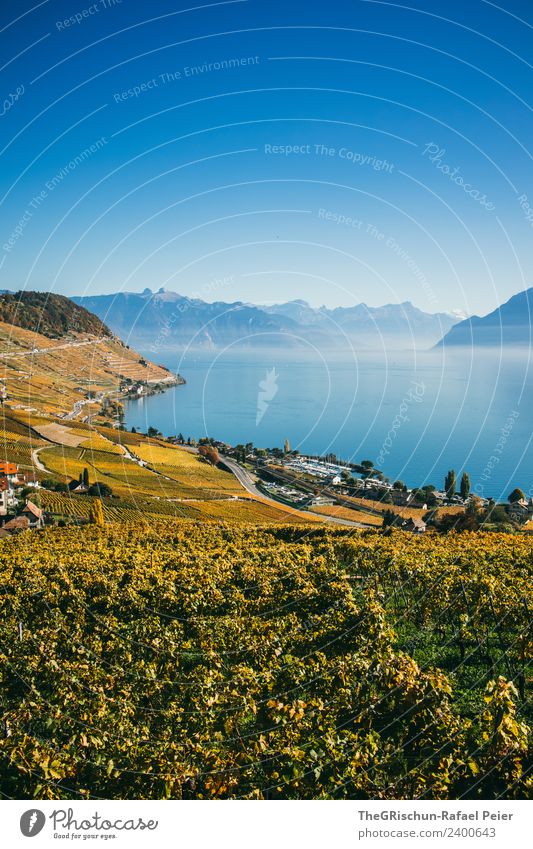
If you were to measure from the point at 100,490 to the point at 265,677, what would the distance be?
52.0 m

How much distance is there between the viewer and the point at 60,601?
659 inches

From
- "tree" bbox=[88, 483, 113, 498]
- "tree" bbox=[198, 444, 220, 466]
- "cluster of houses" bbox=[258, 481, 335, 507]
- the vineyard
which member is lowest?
"cluster of houses" bbox=[258, 481, 335, 507]

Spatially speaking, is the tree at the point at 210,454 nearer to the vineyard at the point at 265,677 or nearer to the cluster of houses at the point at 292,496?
the cluster of houses at the point at 292,496

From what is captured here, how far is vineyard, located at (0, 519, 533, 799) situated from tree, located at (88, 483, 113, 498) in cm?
3670

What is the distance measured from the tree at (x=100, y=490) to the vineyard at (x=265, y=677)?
120 feet

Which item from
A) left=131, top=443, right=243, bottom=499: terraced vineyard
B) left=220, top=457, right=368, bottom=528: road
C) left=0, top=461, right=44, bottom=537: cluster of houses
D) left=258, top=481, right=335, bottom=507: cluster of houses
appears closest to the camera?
left=0, top=461, right=44, bottom=537: cluster of houses

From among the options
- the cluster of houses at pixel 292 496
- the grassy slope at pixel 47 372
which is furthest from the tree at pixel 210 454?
the grassy slope at pixel 47 372

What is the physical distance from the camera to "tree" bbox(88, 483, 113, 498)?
58491 millimetres

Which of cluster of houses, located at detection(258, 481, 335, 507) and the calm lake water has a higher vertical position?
the calm lake water

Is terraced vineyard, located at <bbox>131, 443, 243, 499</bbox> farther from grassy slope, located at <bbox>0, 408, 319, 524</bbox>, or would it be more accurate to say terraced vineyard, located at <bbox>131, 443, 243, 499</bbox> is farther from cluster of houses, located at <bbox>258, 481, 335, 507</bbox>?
cluster of houses, located at <bbox>258, 481, 335, 507</bbox>

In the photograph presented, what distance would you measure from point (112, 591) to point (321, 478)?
73754 millimetres

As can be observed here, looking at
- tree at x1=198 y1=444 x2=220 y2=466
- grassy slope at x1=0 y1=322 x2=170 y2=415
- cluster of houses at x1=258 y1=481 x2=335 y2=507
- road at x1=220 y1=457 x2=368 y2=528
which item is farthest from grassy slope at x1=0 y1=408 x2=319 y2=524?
grassy slope at x1=0 y1=322 x2=170 y2=415
